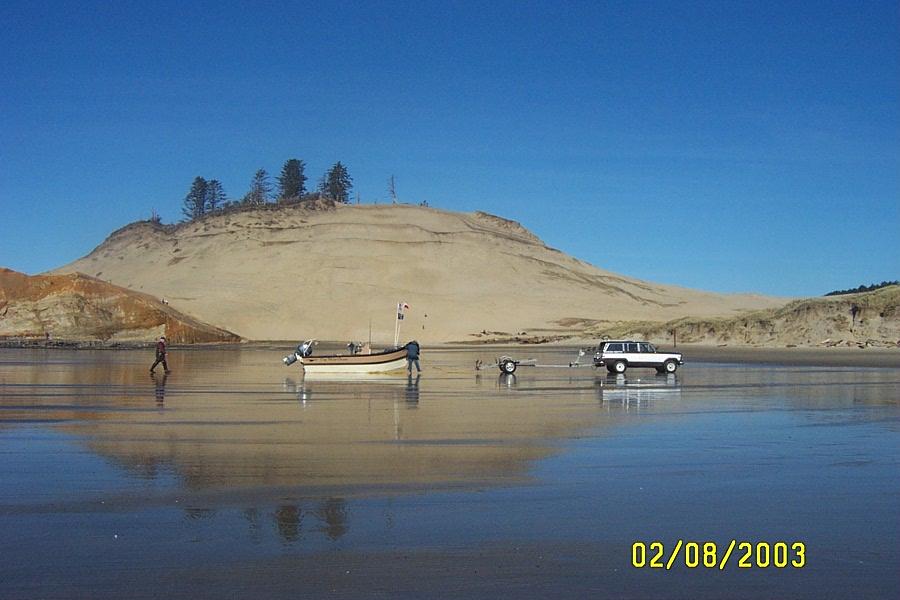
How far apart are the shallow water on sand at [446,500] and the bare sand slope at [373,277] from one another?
64.5 m

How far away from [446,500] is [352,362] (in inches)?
1006

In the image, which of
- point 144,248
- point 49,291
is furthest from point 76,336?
point 144,248

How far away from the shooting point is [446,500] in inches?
426

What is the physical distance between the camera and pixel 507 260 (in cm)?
13262

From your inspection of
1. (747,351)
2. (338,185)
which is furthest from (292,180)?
(747,351)

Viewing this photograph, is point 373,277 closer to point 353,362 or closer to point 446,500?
point 353,362

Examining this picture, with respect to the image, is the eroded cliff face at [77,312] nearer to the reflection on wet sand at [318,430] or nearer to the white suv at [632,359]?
the reflection on wet sand at [318,430]

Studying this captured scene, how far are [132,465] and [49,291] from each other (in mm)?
66346

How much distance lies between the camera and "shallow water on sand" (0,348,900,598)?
788 centimetres

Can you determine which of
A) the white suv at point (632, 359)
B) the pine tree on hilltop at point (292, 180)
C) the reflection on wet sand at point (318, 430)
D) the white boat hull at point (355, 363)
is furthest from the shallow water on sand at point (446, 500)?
the pine tree on hilltop at point (292, 180)

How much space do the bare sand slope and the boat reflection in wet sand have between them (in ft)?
153

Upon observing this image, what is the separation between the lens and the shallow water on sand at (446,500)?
310 inches

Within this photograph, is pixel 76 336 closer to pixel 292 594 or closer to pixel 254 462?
pixel 254 462

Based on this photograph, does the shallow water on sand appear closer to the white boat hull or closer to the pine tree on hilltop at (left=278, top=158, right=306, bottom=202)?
the white boat hull
